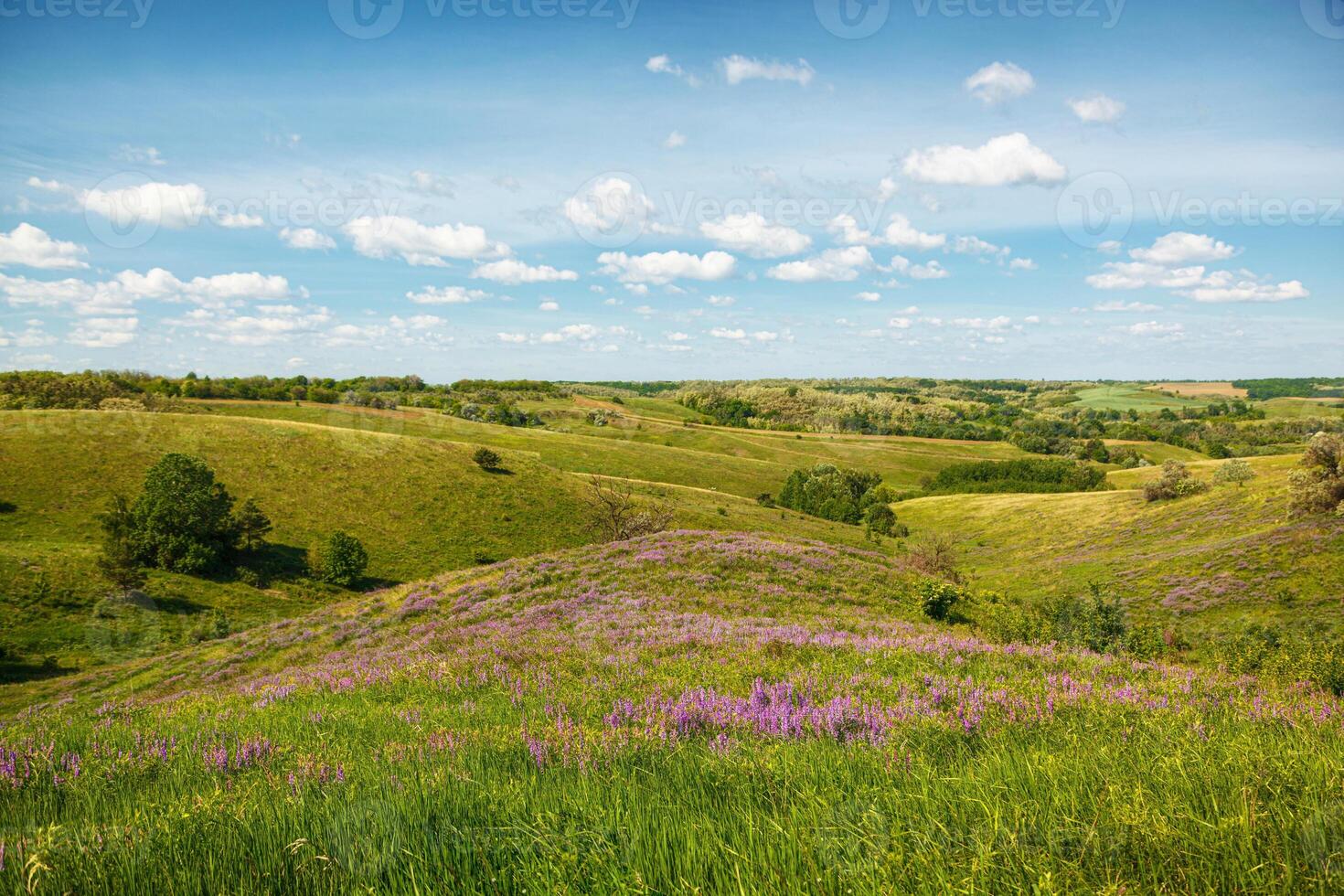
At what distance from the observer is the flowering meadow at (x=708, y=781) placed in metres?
2.41

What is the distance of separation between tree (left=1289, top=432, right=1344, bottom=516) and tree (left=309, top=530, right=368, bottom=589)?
72.9 meters

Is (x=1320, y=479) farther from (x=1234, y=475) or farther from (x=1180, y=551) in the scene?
(x=1234, y=475)

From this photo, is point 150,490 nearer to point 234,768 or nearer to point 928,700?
point 234,768

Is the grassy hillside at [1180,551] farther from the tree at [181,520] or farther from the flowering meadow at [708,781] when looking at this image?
the tree at [181,520]

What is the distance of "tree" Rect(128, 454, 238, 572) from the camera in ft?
148

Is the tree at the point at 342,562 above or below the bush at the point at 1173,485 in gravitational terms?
below

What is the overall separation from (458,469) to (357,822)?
76.8m

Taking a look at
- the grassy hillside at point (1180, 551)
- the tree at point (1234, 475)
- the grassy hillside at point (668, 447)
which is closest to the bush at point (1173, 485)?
the tree at point (1234, 475)

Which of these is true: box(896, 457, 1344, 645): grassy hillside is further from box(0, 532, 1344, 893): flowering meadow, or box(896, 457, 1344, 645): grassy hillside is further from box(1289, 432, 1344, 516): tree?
box(0, 532, 1344, 893): flowering meadow

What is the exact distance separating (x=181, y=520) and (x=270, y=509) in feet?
46.4

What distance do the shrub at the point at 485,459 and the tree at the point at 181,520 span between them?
31452mm

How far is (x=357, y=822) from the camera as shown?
2.97m

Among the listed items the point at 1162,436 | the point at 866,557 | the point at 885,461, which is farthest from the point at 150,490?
the point at 1162,436

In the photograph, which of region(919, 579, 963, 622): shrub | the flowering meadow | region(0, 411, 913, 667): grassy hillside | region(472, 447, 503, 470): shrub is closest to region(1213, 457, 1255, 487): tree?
region(0, 411, 913, 667): grassy hillside
